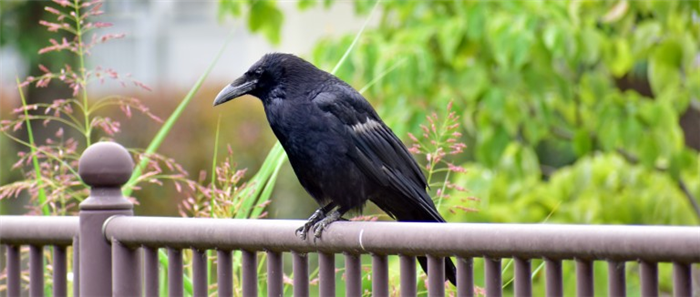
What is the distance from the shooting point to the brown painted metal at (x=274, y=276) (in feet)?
7.40

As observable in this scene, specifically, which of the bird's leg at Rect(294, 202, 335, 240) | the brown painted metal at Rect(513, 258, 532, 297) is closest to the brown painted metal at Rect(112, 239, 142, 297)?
the bird's leg at Rect(294, 202, 335, 240)

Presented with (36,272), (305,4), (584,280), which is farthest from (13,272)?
(305,4)

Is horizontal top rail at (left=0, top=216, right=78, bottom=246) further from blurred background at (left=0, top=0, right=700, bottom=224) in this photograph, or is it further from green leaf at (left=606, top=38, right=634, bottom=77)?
green leaf at (left=606, top=38, right=634, bottom=77)

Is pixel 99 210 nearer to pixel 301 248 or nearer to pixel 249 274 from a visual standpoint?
pixel 249 274

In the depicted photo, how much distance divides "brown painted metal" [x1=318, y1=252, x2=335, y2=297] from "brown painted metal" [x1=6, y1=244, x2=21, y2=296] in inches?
36.8

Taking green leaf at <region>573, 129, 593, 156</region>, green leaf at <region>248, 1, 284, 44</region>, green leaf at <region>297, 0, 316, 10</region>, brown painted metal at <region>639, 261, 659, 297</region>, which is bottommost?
brown painted metal at <region>639, 261, 659, 297</region>

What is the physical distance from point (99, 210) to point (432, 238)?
2.97ft

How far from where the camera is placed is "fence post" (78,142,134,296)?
2.49 metres

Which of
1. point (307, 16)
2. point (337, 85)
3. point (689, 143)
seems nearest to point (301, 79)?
point (337, 85)

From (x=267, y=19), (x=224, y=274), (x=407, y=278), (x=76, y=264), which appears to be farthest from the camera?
(x=267, y=19)

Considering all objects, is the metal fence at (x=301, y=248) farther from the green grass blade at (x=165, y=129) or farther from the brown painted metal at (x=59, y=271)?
the green grass blade at (x=165, y=129)

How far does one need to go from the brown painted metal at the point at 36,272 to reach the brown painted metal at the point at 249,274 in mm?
661

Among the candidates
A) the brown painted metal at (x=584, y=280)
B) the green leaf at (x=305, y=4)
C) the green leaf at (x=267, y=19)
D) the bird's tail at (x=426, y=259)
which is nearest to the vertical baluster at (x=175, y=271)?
the bird's tail at (x=426, y=259)

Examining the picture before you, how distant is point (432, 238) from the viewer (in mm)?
1988
